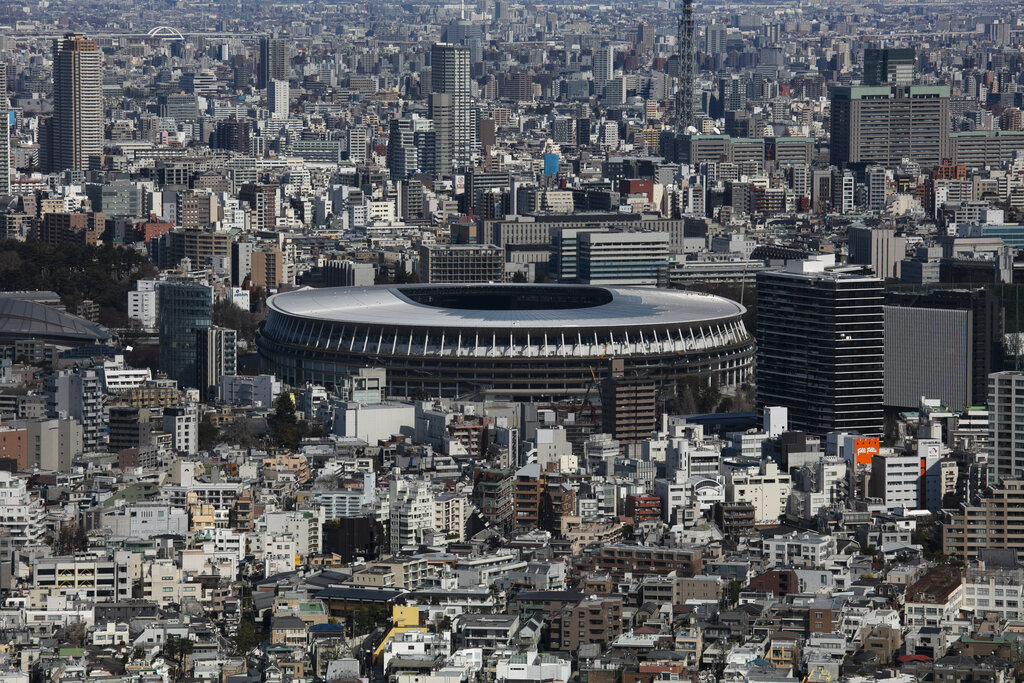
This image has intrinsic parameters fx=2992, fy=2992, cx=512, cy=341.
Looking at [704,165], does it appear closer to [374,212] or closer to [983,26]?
Answer: [374,212]

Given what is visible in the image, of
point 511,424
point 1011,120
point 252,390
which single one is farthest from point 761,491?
point 1011,120

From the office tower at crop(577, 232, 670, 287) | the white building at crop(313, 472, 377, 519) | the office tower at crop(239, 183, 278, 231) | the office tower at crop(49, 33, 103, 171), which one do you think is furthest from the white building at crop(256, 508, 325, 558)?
the office tower at crop(49, 33, 103, 171)

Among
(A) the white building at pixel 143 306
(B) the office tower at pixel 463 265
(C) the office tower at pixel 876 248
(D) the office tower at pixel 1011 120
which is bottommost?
(A) the white building at pixel 143 306

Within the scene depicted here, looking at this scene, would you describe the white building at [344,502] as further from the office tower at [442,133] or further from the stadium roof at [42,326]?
the office tower at [442,133]

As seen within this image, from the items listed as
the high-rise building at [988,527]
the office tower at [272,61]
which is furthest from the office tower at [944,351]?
the office tower at [272,61]

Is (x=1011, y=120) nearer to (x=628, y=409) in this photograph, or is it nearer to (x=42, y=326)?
(x=42, y=326)
